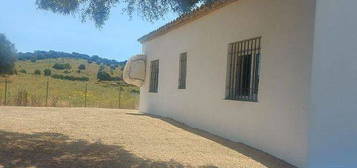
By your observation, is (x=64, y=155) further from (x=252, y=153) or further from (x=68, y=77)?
(x=68, y=77)

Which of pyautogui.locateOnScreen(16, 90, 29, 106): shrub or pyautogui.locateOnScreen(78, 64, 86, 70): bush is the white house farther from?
pyautogui.locateOnScreen(78, 64, 86, 70): bush

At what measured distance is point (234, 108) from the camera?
1010 centimetres

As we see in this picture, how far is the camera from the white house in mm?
7383

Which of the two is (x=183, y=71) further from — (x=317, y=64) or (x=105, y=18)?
(x=317, y=64)

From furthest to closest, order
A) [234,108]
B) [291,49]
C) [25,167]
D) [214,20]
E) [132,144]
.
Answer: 1. [214,20]
2. [234,108]
3. [132,144]
4. [291,49]
5. [25,167]

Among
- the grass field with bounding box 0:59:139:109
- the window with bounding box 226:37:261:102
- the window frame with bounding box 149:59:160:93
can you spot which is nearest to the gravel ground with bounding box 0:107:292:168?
the window with bounding box 226:37:261:102

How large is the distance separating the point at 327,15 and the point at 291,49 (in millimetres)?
870

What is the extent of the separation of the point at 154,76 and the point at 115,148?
9.77 meters

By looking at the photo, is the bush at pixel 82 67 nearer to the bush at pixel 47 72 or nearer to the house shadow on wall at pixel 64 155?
the bush at pixel 47 72

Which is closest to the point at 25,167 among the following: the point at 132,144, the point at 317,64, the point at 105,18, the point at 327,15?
the point at 132,144

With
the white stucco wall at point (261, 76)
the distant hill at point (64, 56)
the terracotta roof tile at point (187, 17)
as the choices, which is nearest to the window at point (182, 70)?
the white stucco wall at point (261, 76)

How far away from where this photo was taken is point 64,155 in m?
7.41

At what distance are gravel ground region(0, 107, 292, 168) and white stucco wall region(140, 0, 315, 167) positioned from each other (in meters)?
0.38

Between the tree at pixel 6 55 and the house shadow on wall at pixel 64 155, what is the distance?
80.8 feet
